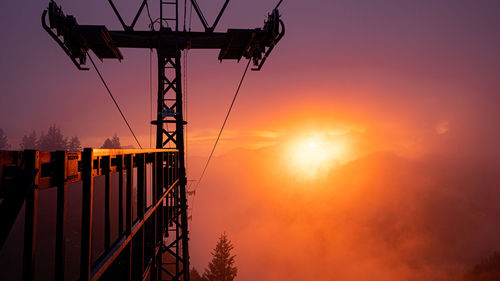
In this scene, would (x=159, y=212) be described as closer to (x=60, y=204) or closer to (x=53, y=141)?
(x=60, y=204)

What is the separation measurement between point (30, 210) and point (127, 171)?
6.97ft

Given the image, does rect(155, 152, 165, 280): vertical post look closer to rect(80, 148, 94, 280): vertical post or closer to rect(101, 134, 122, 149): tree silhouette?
rect(80, 148, 94, 280): vertical post

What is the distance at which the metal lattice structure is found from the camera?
1907 millimetres

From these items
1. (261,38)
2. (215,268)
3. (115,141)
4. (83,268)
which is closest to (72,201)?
(115,141)

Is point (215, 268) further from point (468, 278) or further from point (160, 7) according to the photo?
point (468, 278)

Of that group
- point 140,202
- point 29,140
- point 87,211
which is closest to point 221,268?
point 140,202

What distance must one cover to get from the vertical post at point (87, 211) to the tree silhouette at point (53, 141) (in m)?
81.1

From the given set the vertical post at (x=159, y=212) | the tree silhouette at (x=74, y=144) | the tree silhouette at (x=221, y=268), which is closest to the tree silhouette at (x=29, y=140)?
the tree silhouette at (x=74, y=144)

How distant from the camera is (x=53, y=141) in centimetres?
7019

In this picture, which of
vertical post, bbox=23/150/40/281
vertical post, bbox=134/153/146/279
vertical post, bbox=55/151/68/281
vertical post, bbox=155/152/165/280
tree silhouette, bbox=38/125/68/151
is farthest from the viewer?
tree silhouette, bbox=38/125/68/151

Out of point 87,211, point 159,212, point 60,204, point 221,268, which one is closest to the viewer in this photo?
point 60,204

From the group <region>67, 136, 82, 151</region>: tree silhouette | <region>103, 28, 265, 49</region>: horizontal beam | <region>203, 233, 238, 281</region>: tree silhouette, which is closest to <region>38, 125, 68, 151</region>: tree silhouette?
<region>67, 136, 82, 151</region>: tree silhouette

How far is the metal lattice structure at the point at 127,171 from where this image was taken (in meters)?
1.91

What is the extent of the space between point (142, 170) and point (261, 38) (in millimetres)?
7389
